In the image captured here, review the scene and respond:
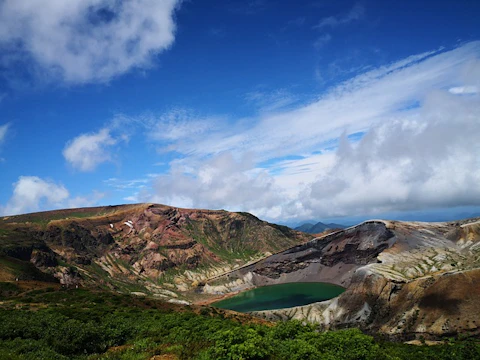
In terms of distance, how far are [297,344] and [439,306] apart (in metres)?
91.7

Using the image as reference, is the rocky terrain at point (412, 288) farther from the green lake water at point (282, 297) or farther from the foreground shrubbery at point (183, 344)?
the foreground shrubbery at point (183, 344)

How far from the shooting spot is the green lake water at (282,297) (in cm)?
15775

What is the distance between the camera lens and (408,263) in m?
133

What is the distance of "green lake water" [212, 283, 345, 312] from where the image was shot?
158 meters

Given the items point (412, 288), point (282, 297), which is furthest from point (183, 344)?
point (282, 297)

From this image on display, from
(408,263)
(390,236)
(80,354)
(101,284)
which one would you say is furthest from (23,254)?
(390,236)

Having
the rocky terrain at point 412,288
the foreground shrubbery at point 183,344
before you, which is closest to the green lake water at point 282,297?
the rocky terrain at point 412,288

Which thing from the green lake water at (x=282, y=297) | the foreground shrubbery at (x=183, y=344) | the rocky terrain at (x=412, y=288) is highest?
the foreground shrubbery at (x=183, y=344)

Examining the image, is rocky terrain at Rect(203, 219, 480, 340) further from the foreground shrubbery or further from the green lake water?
the foreground shrubbery

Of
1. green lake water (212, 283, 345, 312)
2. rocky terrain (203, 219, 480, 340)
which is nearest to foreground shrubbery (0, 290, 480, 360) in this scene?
rocky terrain (203, 219, 480, 340)

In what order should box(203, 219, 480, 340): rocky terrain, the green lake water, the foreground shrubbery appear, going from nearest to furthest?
the foreground shrubbery → box(203, 219, 480, 340): rocky terrain → the green lake water

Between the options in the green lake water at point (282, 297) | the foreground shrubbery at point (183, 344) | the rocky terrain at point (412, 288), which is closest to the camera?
the foreground shrubbery at point (183, 344)

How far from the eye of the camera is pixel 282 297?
577 ft

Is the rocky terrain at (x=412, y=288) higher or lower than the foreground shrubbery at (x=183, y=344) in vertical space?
lower
